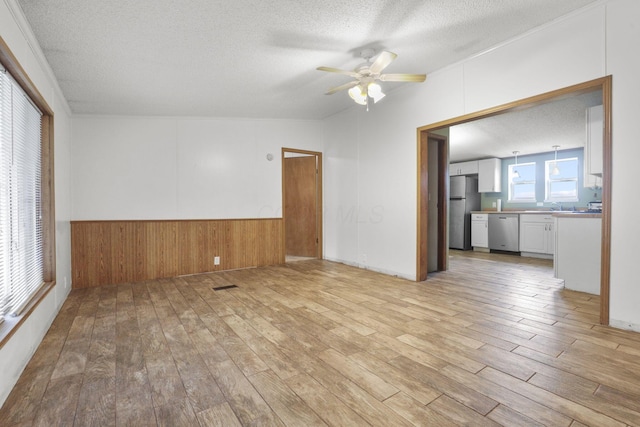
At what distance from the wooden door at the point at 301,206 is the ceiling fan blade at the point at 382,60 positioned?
9.72 ft

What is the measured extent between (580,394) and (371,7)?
9.19ft

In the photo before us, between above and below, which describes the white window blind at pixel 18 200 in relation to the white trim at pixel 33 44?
below

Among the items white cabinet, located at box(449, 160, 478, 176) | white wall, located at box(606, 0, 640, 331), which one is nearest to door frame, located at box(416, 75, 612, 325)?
white wall, located at box(606, 0, 640, 331)

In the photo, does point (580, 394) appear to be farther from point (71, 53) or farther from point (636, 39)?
point (71, 53)

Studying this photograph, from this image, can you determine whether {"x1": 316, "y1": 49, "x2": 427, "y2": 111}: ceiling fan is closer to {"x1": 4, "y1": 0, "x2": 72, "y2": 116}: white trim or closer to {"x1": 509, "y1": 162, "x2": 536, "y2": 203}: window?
{"x1": 4, "y1": 0, "x2": 72, "y2": 116}: white trim

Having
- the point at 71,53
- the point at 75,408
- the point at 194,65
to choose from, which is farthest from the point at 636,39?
the point at 71,53

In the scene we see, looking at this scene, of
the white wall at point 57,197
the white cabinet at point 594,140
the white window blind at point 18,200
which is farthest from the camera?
the white cabinet at point 594,140

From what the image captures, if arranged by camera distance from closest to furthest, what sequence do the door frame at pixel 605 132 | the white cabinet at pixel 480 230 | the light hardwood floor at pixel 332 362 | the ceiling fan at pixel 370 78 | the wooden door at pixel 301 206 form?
the light hardwood floor at pixel 332 362 → the door frame at pixel 605 132 → the ceiling fan at pixel 370 78 → the wooden door at pixel 301 206 → the white cabinet at pixel 480 230

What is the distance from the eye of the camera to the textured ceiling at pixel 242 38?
2.25 metres

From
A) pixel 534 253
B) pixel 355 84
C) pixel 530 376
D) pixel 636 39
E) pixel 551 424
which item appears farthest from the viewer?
pixel 534 253

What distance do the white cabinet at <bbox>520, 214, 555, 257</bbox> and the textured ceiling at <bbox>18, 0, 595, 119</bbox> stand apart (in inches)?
175

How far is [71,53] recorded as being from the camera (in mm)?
2723

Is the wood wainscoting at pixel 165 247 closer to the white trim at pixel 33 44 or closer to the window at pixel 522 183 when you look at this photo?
the white trim at pixel 33 44

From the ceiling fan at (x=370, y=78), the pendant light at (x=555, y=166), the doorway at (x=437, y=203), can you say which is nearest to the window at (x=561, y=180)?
the pendant light at (x=555, y=166)
